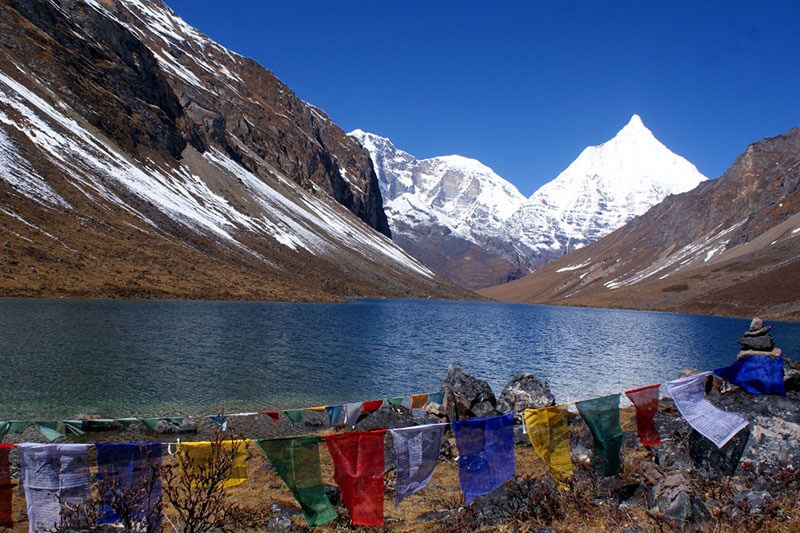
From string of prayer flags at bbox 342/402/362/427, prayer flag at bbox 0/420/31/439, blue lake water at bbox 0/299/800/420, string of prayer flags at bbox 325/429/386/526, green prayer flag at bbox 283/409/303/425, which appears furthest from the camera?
blue lake water at bbox 0/299/800/420

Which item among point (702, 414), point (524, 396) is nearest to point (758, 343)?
point (702, 414)

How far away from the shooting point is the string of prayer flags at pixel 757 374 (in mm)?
14727

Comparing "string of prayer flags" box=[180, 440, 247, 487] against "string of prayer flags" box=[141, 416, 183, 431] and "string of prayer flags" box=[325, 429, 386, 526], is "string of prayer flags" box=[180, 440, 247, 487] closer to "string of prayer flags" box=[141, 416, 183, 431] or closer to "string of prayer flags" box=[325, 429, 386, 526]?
"string of prayer flags" box=[325, 429, 386, 526]

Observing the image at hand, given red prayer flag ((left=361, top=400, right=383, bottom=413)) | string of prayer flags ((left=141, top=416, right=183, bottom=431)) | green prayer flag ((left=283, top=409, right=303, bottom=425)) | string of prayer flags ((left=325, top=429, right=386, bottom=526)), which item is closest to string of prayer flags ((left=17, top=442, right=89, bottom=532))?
string of prayer flags ((left=325, top=429, right=386, bottom=526))

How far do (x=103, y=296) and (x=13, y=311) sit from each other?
2147cm

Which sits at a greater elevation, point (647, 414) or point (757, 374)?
point (757, 374)

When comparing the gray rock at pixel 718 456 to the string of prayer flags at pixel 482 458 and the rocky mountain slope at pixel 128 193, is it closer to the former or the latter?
the string of prayer flags at pixel 482 458

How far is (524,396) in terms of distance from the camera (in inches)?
995

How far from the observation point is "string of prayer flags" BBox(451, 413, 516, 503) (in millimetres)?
13539

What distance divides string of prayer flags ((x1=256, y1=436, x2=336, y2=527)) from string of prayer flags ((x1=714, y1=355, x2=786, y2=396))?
1199 cm

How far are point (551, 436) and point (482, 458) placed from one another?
2226 millimetres

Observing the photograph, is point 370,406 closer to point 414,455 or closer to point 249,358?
point 414,455

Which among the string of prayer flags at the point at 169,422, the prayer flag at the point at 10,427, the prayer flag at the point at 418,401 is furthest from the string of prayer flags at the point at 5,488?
the prayer flag at the point at 418,401

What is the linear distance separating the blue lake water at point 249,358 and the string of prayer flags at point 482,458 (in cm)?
1605
